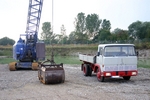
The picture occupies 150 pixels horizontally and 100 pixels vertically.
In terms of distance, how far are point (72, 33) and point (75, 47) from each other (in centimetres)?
2623

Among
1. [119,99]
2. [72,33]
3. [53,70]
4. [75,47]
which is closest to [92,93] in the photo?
[119,99]

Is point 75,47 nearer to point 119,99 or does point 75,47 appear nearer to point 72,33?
point 72,33

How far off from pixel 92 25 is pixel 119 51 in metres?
71.9

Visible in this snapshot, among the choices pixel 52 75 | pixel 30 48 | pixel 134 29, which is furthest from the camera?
pixel 134 29

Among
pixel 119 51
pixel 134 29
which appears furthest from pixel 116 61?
pixel 134 29

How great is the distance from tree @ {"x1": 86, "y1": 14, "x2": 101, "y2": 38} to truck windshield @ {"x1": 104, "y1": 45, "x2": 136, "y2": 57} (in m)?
69.1

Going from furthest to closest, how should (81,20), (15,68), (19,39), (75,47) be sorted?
(81,20) → (75,47) → (19,39) → (15,68)

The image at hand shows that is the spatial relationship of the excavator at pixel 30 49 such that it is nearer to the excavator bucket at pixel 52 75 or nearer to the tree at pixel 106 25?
the excavator bucket at pixel 52 75

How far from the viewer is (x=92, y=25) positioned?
83.9m

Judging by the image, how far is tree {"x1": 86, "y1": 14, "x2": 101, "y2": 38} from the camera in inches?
3260

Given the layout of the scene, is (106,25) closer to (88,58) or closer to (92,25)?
(92,25)

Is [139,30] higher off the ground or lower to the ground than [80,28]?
lower

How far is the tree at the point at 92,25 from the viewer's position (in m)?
82.8

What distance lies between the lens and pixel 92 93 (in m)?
9.62
